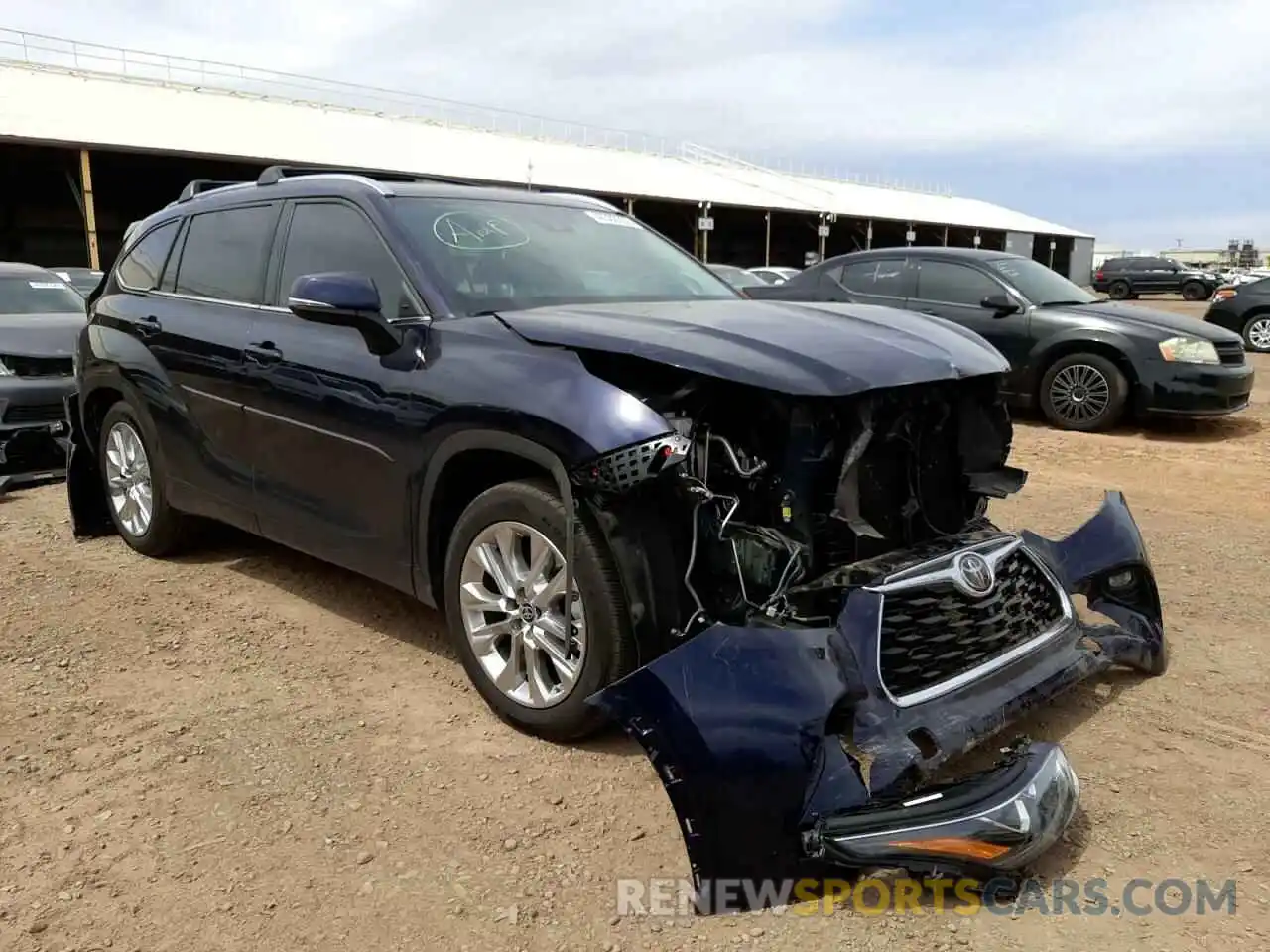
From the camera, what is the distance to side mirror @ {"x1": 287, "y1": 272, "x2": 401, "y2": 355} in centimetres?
329

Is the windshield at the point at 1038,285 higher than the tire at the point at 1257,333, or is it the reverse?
the windshield at the point at 1038,285

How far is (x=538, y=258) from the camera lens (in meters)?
3.86

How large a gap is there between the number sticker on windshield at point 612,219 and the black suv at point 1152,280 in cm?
3524

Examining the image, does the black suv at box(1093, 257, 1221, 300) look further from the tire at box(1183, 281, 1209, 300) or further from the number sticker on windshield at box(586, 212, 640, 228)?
the number sticker on windshield at box(586, 212, 640, 228)

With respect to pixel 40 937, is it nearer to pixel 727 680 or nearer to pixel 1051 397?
pixel 727 680

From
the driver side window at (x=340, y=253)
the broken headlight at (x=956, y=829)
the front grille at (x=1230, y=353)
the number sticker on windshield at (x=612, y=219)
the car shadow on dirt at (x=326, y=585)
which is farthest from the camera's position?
the front grille at (x=1230, y=353)

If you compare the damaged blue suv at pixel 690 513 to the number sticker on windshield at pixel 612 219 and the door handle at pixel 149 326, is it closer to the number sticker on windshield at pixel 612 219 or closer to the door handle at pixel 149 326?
the number sticker on windshield at pixel 612 219

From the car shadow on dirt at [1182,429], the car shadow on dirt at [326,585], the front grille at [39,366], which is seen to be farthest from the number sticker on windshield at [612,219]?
the car shadow on dirt at [1182,429]

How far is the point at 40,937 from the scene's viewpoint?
235cm

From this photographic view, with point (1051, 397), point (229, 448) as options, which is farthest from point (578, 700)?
point (1051, 397)

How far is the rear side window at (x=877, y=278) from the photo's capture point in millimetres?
9609

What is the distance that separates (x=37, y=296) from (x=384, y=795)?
7.96 meters

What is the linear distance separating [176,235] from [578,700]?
3.50 meters

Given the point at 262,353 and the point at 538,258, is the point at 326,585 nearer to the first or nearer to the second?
the point at 262,353
